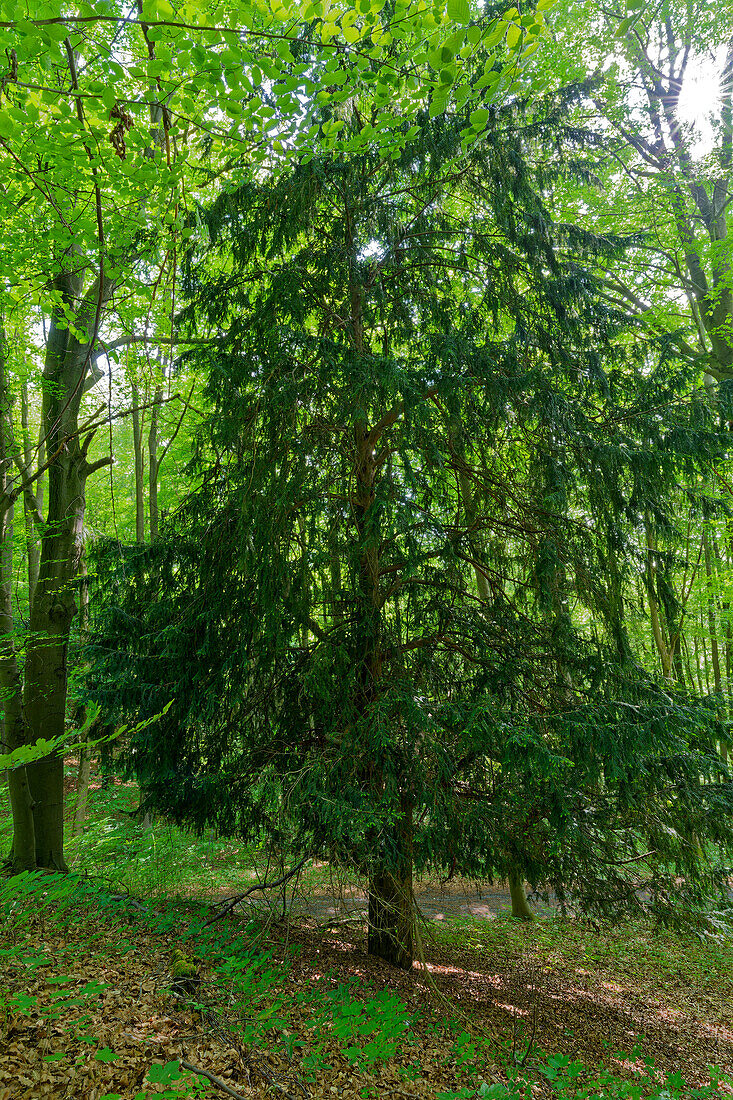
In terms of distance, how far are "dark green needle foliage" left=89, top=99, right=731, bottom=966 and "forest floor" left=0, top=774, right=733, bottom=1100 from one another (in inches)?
30.0

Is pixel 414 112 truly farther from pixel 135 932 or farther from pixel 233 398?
pixel 135 932

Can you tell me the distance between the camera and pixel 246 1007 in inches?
146

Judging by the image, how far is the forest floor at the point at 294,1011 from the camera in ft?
9.23

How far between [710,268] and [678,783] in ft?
28.3

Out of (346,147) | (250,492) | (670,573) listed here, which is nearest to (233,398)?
(250,492)

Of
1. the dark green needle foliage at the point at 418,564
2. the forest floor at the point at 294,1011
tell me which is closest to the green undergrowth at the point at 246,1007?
the forest floor at the point at 294,1011

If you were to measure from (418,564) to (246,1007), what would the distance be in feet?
11.0

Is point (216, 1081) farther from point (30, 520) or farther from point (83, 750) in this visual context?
point (30, 520)

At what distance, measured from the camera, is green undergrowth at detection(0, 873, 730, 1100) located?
3047 millimetres

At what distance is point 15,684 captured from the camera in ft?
19.6

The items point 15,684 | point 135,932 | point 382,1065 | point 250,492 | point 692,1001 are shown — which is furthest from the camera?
point 692,1001

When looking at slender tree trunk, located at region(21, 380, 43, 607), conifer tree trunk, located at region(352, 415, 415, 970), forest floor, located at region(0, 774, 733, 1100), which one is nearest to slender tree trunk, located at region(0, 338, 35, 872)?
slender tree trunk, located at region(21, 380, 43, 607)

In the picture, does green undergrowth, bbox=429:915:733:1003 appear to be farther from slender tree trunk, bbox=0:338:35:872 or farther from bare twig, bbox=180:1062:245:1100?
bare twig, bbox=180:1062:245:1100

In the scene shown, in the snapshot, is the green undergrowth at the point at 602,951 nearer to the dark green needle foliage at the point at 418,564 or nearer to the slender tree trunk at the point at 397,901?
the slender tree trunk at the point at 397,901
